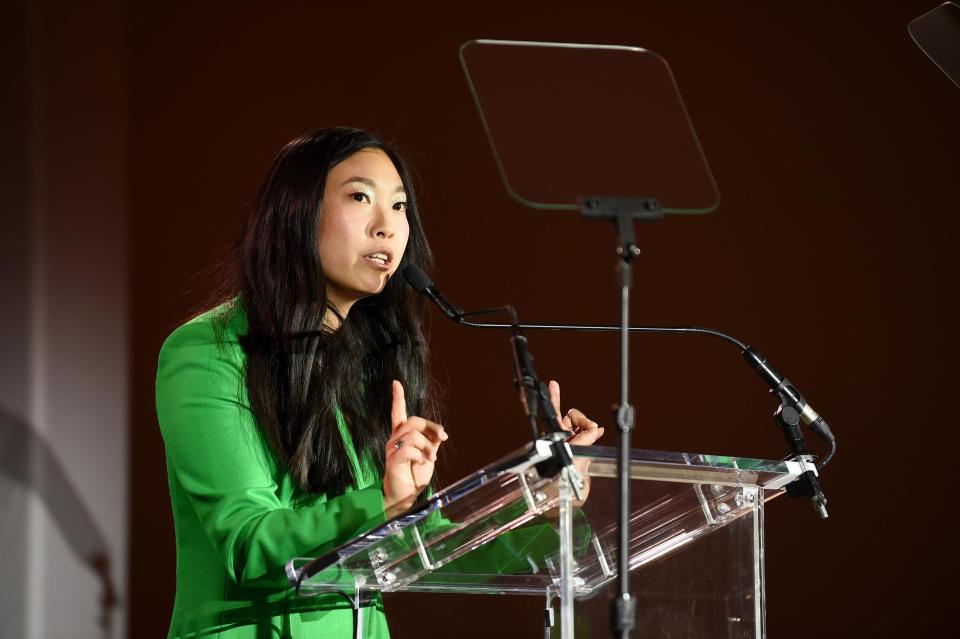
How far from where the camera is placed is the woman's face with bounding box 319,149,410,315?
1818mm

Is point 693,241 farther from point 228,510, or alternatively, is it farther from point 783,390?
point 228,510

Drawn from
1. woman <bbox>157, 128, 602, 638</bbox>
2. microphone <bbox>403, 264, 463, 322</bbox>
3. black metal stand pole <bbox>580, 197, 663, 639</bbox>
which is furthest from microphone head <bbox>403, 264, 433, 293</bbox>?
black metal stand pole <bbox>580, 197, 663, 639</bbox>

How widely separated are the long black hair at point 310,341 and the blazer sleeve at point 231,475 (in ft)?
0.16

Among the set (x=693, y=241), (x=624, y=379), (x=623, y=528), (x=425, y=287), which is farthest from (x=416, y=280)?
(x=693, y=241)

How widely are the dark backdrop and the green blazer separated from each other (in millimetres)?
1690

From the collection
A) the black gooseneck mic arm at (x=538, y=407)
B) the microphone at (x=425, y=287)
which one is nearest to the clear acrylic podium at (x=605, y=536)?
the black gooseneck mic arm at (x=538, y=407)

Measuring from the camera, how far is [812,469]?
139cm

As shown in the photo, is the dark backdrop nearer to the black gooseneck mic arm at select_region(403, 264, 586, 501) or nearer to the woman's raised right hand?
the woman's raised right hand

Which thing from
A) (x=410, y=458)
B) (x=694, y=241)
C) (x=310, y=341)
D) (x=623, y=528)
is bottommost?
(x=623, y=528)

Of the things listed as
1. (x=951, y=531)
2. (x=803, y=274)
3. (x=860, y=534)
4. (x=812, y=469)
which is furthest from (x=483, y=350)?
(x=812, y=469)

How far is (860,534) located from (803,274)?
31.3 inches

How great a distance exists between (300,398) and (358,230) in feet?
0.97

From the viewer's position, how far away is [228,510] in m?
1.45

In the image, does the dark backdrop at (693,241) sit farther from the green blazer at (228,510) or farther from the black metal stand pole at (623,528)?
the black metal stand pole at (623,528)
